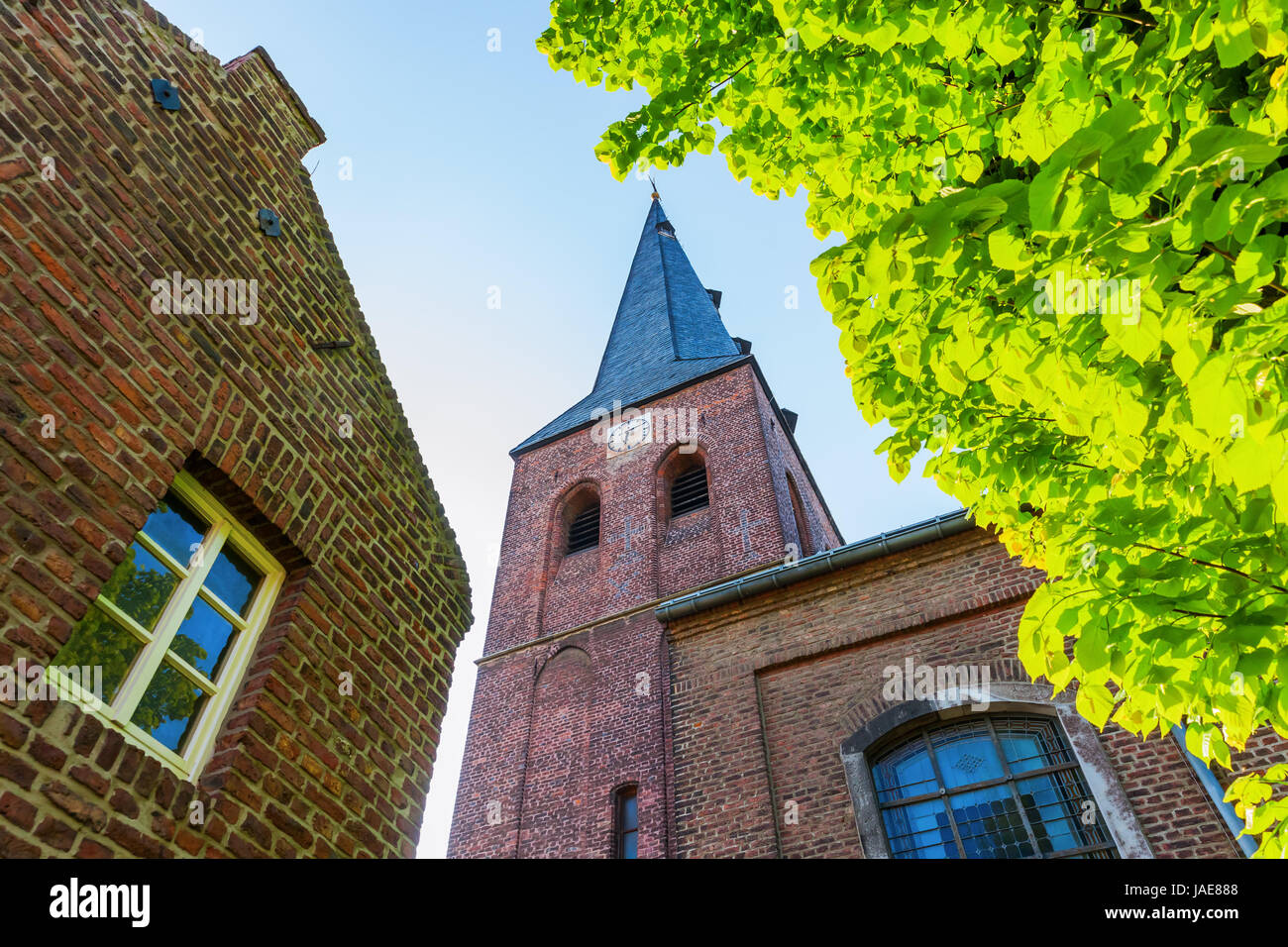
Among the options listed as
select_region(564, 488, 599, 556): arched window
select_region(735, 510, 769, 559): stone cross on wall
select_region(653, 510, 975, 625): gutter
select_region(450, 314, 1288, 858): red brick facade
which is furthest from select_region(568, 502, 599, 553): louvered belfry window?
select_region(653, 510, 975, 625): gutter

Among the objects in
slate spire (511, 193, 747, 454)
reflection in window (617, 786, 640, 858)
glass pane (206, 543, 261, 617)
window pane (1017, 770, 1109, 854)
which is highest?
slate spire (511, 193, 747, 454)

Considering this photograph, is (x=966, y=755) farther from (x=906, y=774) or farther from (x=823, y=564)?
(x=823, y=564)

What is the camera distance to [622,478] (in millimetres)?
19125

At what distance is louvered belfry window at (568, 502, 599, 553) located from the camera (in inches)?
735

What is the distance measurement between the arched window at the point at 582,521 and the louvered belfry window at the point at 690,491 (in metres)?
2.07

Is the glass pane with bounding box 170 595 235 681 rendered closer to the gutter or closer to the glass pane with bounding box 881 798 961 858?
the glass pane with bounding box 881 798 961 858

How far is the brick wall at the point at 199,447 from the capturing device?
2.90 meters

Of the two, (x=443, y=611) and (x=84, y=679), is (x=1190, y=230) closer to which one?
(x=84, y=679)

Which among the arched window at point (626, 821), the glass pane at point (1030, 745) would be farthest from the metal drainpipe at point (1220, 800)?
the arched window at point (626, 821)

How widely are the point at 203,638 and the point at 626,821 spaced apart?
9.74m

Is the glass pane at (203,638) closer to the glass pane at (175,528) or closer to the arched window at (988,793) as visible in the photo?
the glass pane at (175,528)

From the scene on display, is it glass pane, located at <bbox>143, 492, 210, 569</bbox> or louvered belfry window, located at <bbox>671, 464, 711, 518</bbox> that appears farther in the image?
louvered belfry window, located at <bbox>671, 464, 711, 518</bbox>

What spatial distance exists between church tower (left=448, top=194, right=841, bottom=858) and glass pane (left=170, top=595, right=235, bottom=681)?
28.4 ft
